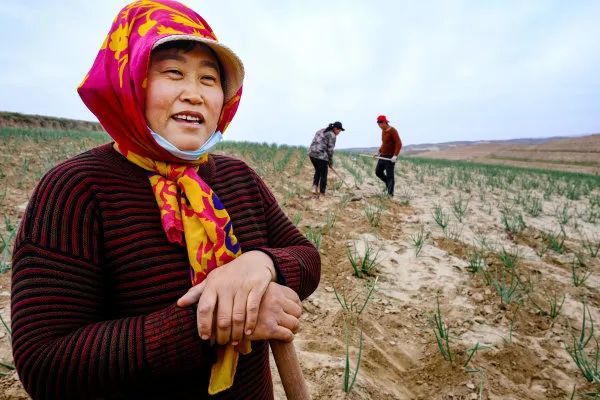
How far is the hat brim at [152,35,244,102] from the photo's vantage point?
0.79 metres

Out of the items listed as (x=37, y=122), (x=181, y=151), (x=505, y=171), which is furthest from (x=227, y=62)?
(x=37, y=122)

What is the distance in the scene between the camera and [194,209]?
0.83 m

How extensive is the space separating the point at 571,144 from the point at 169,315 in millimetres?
57015

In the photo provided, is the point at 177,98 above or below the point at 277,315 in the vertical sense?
above

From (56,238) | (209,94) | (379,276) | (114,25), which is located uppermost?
(114,25)

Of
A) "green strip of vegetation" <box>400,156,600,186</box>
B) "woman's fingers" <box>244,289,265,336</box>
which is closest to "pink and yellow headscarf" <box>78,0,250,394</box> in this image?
"woman's fingers" <box>244,289,265,336</box>

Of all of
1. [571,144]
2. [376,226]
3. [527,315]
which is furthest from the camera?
[571,144]

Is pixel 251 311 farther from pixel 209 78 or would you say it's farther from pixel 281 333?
pixel 209 78

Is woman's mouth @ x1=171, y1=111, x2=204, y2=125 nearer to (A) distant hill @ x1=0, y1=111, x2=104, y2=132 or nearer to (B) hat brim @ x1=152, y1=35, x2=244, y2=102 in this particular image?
(B) hat brim @ x1=152, y1=35, x2=244, y2=102

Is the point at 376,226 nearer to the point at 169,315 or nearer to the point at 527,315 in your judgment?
the point at 527,315

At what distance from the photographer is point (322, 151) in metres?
6.12

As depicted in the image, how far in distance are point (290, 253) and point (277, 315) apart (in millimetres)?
198

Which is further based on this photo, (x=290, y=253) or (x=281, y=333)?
(x=290, y=253)

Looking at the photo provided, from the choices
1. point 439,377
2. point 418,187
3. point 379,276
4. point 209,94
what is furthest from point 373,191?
point 209,94
